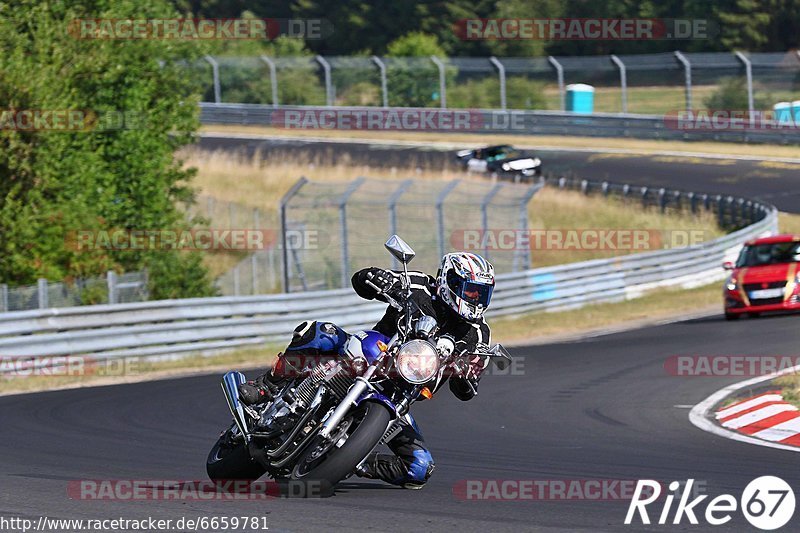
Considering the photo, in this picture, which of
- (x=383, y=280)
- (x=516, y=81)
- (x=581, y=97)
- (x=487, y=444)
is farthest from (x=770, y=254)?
(x=581, y=97)

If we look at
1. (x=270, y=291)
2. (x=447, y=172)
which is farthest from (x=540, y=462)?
(x=447, y=172)

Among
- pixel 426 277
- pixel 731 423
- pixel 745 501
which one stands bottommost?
pixel 731 423

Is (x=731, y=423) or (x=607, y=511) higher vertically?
(x=607, y=511)

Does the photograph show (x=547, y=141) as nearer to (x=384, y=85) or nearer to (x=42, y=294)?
(x=384, y=85)

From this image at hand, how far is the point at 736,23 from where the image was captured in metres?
73.1

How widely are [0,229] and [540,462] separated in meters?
16.0

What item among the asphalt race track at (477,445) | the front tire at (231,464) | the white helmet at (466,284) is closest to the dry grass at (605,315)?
the asphalt race track at (477,445)

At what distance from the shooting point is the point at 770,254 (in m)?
21.5

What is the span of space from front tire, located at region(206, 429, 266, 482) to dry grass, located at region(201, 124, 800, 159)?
40119 mm

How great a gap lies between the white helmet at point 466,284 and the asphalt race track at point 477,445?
1.09 meters

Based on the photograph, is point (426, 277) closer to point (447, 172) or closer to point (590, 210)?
point (590, 210)

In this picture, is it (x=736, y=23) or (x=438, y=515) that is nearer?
(x=438, y=515)

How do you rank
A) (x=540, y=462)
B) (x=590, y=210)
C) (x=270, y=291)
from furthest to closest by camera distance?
(x=590, y=210)
(x=270, y=291)
(x=540, y=462)

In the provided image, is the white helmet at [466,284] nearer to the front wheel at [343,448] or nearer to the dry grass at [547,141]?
the front wheel at [343,448]
